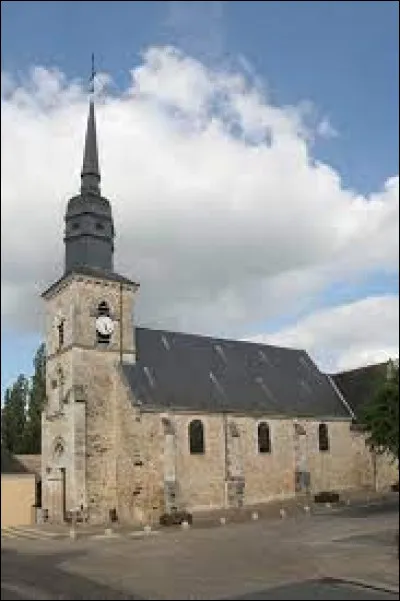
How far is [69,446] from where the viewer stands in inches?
1517

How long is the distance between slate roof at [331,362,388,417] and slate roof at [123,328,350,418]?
41.3 inches

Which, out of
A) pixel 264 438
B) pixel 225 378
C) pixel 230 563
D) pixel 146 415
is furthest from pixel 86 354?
pixel 230 563

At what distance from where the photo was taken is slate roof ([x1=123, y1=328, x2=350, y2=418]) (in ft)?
136

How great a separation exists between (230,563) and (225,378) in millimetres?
24805

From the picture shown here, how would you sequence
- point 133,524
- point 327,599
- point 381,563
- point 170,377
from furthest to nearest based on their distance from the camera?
1. point 170,377
2. point 133,524
3. point 381,563
4. point 327,599

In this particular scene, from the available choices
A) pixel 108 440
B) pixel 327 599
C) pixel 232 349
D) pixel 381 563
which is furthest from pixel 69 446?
pixel 327 599

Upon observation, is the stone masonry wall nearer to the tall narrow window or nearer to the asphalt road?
the tall narrow window

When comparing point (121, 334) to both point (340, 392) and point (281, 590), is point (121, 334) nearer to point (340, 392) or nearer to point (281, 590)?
point (340, 392)

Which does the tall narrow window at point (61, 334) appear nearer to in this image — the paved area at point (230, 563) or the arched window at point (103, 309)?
the arched window at point (103, 309)

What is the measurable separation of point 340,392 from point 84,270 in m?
23.1

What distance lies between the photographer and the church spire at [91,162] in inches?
1699

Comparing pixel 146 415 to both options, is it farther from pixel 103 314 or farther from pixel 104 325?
pixel 103 314

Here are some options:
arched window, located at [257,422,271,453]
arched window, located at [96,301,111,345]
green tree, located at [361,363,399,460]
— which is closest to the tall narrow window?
arched window, located at [96,301,111,345]

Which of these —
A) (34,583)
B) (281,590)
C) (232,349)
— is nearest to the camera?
(34,583)
